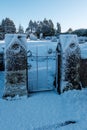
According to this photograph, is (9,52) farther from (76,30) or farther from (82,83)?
(76,30)

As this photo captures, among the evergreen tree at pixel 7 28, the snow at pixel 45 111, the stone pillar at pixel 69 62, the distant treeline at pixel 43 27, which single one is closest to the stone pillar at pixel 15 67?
the snow at pixel 45 111

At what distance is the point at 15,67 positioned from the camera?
8523mm

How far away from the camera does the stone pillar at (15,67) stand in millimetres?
8359

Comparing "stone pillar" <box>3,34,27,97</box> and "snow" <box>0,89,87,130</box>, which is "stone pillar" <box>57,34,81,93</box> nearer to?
"snow" <box>0,89,87,130</box>

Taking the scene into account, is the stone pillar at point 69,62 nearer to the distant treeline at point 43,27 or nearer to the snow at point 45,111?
the snow at point 45,111

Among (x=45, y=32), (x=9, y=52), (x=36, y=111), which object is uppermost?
(x=45, y=32)

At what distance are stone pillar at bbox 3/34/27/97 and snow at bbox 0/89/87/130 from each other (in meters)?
0.39

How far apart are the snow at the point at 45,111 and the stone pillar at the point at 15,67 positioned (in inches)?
15.5

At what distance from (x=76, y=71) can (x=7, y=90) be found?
309 centimetres

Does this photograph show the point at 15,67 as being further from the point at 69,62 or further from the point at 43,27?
the point at 43,27

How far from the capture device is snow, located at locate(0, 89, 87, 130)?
6.37m

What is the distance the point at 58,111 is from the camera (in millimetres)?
7285

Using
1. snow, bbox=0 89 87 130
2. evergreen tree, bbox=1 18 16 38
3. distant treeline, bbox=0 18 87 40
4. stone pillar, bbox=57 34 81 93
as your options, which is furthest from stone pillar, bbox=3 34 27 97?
distant treeline, bbox=0 18 87 40

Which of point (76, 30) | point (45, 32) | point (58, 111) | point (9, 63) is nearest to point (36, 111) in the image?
point (58, 111)
